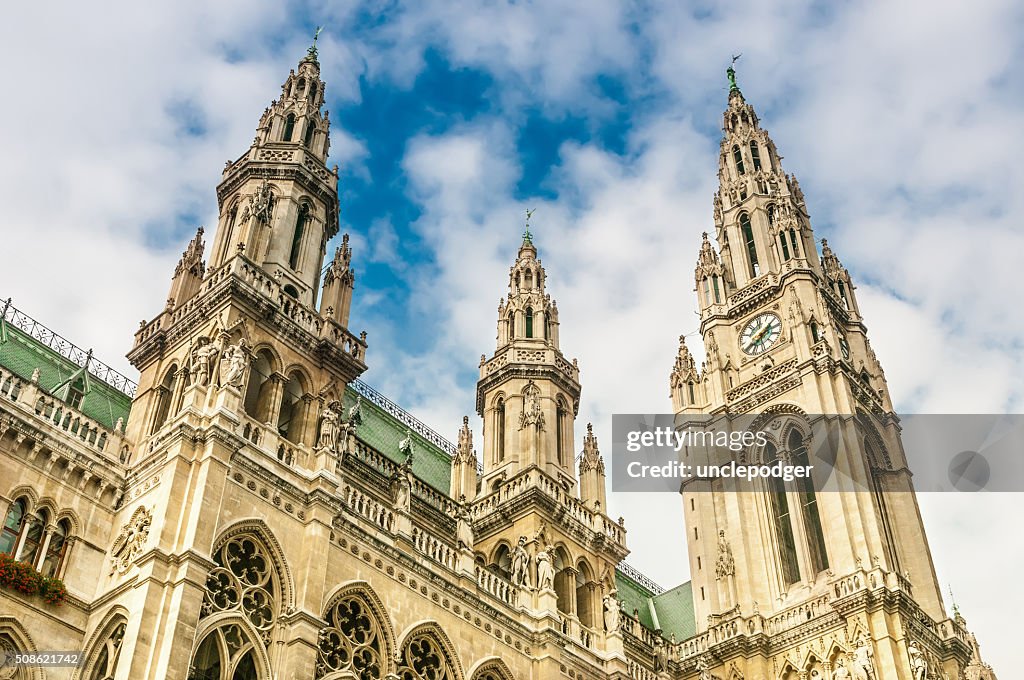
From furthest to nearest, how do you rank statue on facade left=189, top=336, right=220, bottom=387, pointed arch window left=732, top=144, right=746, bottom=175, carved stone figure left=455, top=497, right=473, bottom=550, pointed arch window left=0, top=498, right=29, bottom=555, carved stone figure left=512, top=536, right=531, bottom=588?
pointed arch window left=732, top=144, right=746, bottom=175 → carved stone figure left=455, top=497, right=473, bottom=550 → carved stone figure left=512, top=536, right=531, bottom=588 → statue on facade left=189, top=336, right=220, bottom=387 → pointed arch window left=0, top=498, right=29, bottom=555

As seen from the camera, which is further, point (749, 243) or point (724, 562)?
point (749, 243)

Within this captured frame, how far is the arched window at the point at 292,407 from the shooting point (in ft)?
99.5

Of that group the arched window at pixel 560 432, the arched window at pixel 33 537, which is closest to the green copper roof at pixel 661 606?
the arched window at pixel 560 432

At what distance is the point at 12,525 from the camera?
23.3 m

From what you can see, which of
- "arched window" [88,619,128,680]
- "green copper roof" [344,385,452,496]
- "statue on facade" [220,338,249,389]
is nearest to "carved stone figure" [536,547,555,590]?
"green copper roof" [344,385,452,496]

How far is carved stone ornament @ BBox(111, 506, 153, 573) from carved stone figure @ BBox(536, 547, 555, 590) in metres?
12.1

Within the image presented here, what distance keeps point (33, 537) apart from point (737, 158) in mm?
47812

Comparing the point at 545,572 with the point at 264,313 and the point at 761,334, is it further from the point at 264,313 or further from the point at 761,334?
the point at 761,334

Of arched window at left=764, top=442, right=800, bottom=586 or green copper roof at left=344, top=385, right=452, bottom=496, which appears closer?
→ green copper roof at left=344, top=385, right=452, bottom=496

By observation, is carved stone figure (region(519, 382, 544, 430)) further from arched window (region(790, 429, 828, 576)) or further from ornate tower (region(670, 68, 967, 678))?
arched window (region(790, 429, 828, 576))

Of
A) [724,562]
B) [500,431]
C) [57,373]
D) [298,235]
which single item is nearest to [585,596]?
[500,431]

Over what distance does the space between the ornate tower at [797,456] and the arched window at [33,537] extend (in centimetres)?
2543

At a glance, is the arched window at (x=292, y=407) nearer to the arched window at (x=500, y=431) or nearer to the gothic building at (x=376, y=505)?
the gothic building at (x=376, y=505)

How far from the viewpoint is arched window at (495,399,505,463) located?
39000 mm
